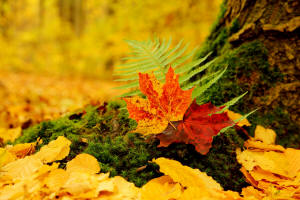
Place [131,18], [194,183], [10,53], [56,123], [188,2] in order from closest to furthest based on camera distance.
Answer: [194,183] < [56,123] < [188,2] < [131,18] < [10,53]

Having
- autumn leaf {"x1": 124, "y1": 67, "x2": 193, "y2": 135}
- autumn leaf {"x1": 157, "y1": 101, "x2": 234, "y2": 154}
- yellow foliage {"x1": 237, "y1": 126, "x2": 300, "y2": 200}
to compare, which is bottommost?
yellow foliage {"x1": 237, "y1": 126, "x2": 300, "y2": 200}

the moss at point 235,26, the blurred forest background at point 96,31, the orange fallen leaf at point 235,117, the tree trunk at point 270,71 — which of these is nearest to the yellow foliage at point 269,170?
the orange fallen leaf at point 235,117

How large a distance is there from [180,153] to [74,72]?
14.1 metres

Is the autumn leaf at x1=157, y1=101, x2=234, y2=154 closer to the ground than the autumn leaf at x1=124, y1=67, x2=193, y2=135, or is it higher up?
closer to the ground

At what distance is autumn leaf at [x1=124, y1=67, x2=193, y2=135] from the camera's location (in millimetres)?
977

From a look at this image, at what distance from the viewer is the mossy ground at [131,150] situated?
3.51 ft

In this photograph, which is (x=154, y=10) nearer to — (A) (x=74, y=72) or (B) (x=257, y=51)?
(B) (x=257, y=51)

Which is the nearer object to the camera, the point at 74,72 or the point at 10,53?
the point at 10,53

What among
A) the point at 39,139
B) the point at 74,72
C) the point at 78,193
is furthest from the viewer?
the point at 74,72

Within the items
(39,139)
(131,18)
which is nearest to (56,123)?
(39,139)

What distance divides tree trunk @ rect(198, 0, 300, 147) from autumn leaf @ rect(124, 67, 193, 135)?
1.67 feet

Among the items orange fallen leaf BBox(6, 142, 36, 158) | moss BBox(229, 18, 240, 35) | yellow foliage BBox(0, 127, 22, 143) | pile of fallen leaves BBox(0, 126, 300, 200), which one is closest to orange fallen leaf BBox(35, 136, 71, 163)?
pile of fallen leaves BBox(0, 126, 300, 200)

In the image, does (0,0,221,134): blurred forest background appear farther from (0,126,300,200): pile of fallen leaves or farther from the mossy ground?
(0,126,300,200): pile of fallen leaves

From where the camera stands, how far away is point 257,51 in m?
1.51
